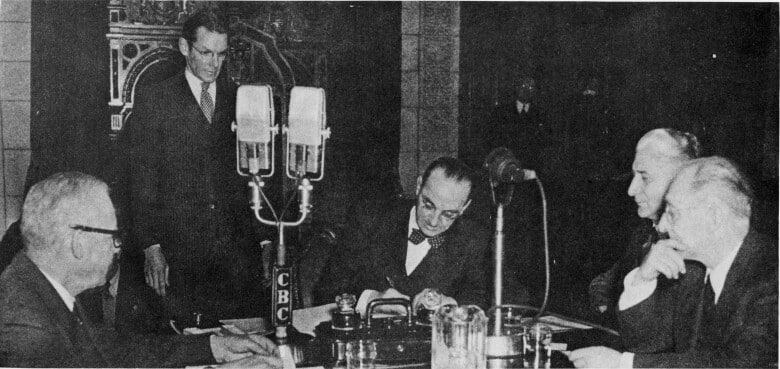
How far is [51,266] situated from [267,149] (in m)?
0.61

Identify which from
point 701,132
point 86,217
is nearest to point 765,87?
point 701,132

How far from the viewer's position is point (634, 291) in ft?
6.80

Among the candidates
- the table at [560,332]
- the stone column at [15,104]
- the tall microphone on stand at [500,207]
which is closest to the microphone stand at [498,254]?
the tall microphone on stand at [500,207]

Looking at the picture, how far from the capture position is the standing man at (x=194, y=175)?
10.2 feet

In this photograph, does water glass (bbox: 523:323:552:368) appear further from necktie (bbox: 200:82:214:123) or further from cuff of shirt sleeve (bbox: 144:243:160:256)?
necktie (bbox: 200:82:214:123)

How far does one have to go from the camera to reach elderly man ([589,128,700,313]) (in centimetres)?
262

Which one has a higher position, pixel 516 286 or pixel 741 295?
pixel 741 295

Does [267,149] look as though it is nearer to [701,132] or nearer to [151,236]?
[151,236]

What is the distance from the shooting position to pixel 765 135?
9.37 ft

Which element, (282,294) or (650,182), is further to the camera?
(650,182)

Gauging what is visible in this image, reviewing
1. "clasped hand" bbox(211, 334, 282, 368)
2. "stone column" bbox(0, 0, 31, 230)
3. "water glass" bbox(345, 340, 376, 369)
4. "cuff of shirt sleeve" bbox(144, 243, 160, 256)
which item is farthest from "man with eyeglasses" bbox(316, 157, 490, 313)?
"stone column" bbox(0, 0, 31, 230)

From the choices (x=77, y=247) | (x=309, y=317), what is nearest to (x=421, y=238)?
(x=309, y=317)

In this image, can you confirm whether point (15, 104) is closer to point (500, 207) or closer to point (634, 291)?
point (500, 207)

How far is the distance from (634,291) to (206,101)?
204 cm
